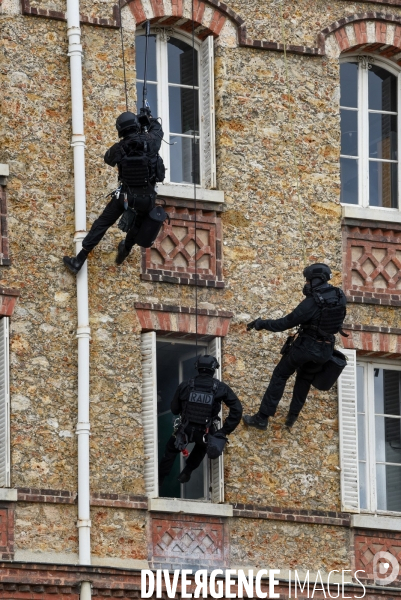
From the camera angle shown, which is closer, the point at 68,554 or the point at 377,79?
the point at 68,554

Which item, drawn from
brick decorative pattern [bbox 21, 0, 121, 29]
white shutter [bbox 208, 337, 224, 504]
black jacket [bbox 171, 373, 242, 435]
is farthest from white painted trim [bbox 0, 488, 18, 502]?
brick decorative pattern [bbox 21, 0, 121, 29]

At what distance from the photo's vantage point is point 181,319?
28156mm

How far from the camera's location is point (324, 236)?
29.1 m

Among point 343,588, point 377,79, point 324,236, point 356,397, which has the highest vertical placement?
point 377,79

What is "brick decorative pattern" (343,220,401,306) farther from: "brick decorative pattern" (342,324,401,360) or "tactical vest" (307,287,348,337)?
"tactical vest" (307,287,348,337)

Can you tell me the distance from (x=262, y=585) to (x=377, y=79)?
21.4ft

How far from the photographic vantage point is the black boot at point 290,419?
28.3m

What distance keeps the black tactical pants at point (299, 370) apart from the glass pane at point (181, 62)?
3.47 m

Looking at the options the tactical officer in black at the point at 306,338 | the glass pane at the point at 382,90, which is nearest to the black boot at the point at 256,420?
the tactical officer in black at the point at 306,338

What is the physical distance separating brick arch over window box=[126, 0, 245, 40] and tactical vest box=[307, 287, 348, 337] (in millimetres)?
3454

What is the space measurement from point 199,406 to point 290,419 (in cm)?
139

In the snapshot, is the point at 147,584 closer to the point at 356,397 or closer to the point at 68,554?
the point at 68,554

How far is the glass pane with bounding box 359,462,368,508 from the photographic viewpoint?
94.3 feet

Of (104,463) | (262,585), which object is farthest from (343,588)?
(104,463)
